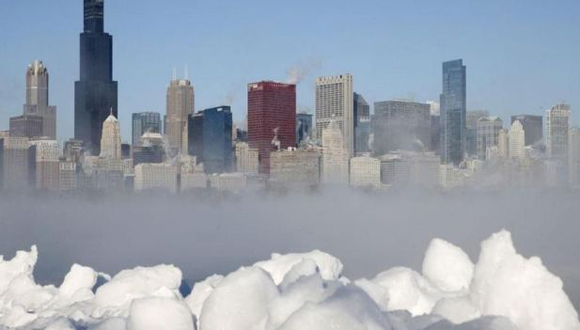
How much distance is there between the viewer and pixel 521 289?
27844 mm

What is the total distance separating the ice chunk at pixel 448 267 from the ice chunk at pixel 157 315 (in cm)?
961

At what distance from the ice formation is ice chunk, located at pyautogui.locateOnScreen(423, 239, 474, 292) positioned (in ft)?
0.11

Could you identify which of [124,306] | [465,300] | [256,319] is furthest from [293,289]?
[124,306]

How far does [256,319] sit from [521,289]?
7.31m

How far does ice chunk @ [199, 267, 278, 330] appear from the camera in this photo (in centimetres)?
2653

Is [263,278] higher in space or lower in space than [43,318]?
higher

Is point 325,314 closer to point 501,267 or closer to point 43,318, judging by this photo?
point 501,267

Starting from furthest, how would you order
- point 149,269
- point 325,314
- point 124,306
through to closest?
point 149,269 < point 124,306 < point 325,314

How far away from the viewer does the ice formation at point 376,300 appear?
81.1ft

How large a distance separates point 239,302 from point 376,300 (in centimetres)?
520

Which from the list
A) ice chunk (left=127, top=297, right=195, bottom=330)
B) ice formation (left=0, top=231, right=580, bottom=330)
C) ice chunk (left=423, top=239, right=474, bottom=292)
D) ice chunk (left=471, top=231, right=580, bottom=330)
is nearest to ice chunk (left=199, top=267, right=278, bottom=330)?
ice formation (left=0, top=231, right=580, bottom=330)

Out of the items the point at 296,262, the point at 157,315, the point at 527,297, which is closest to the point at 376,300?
the point at 527,297

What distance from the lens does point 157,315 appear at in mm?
28031

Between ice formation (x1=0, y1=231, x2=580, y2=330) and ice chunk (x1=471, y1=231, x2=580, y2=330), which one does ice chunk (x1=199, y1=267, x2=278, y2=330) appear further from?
ice chunk (x1=471, y1=231, x2=580, y2=330)
